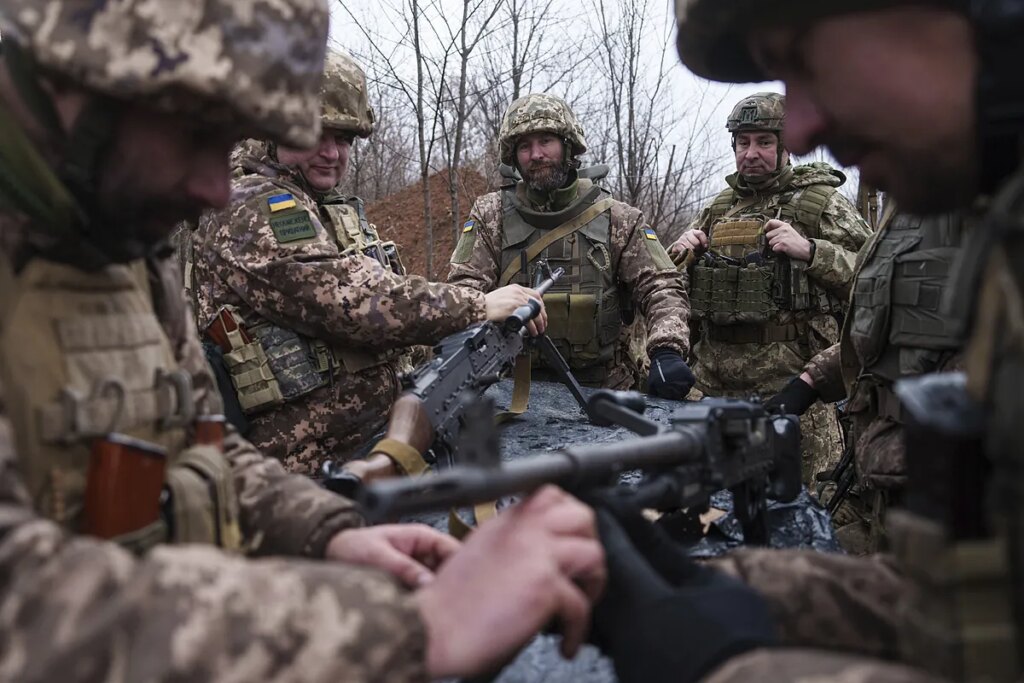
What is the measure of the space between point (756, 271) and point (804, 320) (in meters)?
0.56

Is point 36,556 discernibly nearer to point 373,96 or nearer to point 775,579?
point 775,579

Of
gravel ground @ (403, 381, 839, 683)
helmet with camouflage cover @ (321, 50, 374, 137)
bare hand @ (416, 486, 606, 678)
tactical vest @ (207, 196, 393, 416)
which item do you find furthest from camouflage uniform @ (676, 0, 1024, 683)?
helmet with camouflage cover @ (321, 50, 374, 137)

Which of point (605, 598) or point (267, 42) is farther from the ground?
point (267, 42)

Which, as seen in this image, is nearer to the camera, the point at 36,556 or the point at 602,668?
the point at 36,556

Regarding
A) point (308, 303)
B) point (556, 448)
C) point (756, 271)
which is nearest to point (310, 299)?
point (308, 303)

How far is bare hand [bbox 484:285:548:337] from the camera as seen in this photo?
3979mm

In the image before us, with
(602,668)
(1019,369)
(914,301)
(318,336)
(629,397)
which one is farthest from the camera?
(318,336)

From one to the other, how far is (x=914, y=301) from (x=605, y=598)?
6.65 ft

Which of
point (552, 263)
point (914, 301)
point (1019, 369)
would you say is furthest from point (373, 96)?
point (1019, 369)

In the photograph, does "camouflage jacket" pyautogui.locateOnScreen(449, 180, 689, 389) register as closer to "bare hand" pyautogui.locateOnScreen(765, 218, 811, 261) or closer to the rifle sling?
the rifle sling

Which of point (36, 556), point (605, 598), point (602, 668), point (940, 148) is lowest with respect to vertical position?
point (602, 668)

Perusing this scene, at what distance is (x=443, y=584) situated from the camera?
1248 mm

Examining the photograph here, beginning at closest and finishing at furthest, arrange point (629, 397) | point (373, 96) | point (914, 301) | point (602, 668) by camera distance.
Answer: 1. point (602, 668)
2. point (629, 397)
3. point (914, 301)
4. point (373, 96)

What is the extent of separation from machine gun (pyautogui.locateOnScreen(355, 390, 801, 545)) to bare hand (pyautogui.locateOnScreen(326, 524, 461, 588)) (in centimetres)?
25
